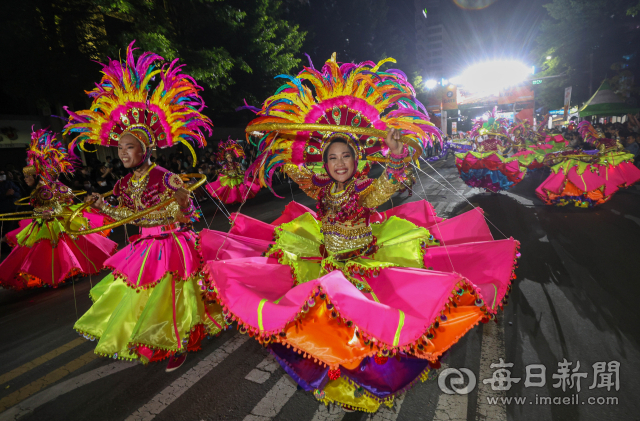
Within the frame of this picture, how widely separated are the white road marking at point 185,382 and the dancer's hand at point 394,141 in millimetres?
2610

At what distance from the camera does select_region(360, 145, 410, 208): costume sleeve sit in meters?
2.42

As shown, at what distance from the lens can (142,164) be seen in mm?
3129

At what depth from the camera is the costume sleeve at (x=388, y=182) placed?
2424 mm

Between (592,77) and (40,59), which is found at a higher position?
(592,77)

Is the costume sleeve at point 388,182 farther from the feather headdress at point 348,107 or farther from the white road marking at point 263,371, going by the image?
the white road marking at point 263,371

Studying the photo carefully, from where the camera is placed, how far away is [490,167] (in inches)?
398

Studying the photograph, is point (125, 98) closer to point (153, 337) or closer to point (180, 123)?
point (180, 123)

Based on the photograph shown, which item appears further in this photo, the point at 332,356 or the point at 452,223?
the point at 452,223

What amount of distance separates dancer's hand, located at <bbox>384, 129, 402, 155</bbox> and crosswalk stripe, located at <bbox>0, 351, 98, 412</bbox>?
363 centimetres

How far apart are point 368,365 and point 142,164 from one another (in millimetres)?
2736

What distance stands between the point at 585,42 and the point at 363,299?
27.6m

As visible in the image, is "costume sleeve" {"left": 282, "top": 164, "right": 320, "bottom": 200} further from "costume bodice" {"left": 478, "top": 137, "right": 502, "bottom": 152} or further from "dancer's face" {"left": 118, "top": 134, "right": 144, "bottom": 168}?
"costume bodice" {"left": 478, "top": 137, "right": 502, "bottom": 152}

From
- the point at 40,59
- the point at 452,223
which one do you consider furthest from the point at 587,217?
the point at 40,59

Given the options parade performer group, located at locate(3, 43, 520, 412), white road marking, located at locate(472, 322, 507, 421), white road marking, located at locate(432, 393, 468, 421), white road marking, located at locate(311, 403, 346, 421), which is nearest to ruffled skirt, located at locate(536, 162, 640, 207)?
white road marking, located at locate(472, 322, 507, 421)
